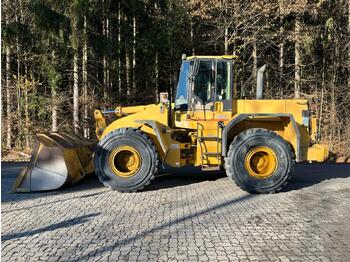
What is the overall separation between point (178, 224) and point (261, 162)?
3.29m

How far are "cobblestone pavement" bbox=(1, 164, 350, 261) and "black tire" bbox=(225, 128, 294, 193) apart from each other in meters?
0.23

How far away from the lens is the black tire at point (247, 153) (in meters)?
9.27

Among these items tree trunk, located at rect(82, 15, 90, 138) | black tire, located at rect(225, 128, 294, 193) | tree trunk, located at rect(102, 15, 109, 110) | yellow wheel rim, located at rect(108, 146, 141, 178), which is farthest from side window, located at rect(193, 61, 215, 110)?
tree trunk, located at rect(102, 15, 109, 110)

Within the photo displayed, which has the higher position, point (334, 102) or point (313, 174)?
point (334, 102)

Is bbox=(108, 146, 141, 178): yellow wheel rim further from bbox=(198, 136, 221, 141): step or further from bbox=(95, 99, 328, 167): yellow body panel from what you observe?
bbox=(198, 136, 221, 141): step

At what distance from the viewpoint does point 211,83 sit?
9.82 meters

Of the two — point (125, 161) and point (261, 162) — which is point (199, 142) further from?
point (125, 161)

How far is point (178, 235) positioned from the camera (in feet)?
20.7

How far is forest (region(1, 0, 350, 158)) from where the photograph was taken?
19156 millimetres

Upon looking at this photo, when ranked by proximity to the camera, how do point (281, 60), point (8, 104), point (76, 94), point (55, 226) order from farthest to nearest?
point (281, 60) → point (8, 104) → point (76, 94) → point (55, 226)

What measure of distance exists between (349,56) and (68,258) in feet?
65.7

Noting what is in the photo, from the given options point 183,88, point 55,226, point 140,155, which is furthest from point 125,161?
point 55,226

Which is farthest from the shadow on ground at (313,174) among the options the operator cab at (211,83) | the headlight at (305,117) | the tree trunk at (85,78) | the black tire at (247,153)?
the tree trunk at (85,78)

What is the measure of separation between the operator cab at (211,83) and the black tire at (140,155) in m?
1.42
